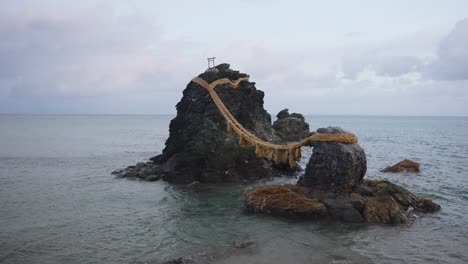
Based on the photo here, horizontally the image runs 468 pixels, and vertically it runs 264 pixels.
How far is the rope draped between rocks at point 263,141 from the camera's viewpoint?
59.8 ft

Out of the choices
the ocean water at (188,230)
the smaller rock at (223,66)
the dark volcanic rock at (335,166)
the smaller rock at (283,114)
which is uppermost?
the smaller rock at (223,66)

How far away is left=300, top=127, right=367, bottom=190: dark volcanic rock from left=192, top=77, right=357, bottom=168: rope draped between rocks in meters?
0.31

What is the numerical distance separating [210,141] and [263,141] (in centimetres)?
354

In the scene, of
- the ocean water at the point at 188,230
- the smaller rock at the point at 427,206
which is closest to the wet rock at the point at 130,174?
the ocean water at the point at 188,230

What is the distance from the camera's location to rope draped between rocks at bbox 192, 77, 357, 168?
18.2 m

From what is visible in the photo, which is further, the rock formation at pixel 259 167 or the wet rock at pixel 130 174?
the wet rock at pixel 130 174

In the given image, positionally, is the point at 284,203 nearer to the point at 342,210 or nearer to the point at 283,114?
the point at 342,210

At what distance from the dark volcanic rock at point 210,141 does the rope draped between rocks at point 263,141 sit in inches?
24.7

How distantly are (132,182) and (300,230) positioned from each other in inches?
556

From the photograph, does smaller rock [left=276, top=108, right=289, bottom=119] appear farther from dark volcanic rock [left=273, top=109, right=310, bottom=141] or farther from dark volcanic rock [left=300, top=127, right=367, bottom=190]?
dark volcanic rock [left=300, top=127, right=367, bottom=190]

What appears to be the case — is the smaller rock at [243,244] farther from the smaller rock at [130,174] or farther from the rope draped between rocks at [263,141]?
the smaller rock at [130,174]

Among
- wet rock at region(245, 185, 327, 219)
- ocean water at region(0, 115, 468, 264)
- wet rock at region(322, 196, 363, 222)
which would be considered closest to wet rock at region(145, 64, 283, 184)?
ocean water at region(0, 115, 468, 264)

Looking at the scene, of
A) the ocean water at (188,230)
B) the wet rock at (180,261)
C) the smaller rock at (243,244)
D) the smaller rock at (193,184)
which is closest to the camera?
the wet rock at (180,261)

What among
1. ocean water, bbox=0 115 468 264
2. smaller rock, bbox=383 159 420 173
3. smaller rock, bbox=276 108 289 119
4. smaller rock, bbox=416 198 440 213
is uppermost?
smaller rock, bbox=276 108 289 119
